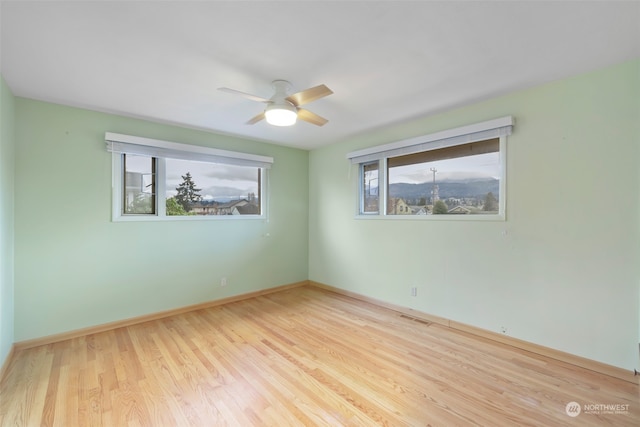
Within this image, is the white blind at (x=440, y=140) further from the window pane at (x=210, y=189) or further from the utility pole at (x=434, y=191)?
the window pane at (x=210, y=189)

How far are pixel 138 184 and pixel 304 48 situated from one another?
2690 millimetres

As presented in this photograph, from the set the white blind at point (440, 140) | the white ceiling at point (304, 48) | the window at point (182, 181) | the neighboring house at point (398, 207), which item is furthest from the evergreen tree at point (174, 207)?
the neighboring house at point (398, 207)

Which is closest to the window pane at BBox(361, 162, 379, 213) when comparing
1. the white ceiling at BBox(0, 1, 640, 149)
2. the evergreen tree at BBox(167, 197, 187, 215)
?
the white ceiling at BBox(0, 1, 640, 149)

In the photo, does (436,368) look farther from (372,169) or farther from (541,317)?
(372,169)

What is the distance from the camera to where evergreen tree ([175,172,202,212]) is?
12.2 ft

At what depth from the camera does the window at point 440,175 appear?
2.88 m

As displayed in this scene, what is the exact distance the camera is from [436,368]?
91.4 inches

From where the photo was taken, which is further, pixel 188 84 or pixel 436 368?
pixel 188 84

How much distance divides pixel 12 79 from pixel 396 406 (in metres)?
3.96

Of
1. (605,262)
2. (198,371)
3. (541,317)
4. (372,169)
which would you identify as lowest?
(198,371)

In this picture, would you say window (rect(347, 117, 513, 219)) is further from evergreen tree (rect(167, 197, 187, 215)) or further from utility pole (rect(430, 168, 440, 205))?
evergreen tree (rect(167, 197, 187, 215))

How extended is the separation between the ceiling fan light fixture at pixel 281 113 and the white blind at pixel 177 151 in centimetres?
169

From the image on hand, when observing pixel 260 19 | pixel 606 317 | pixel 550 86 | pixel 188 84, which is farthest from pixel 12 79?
pixel 606 317

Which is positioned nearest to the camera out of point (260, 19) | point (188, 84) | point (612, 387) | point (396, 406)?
point (260, 19)
